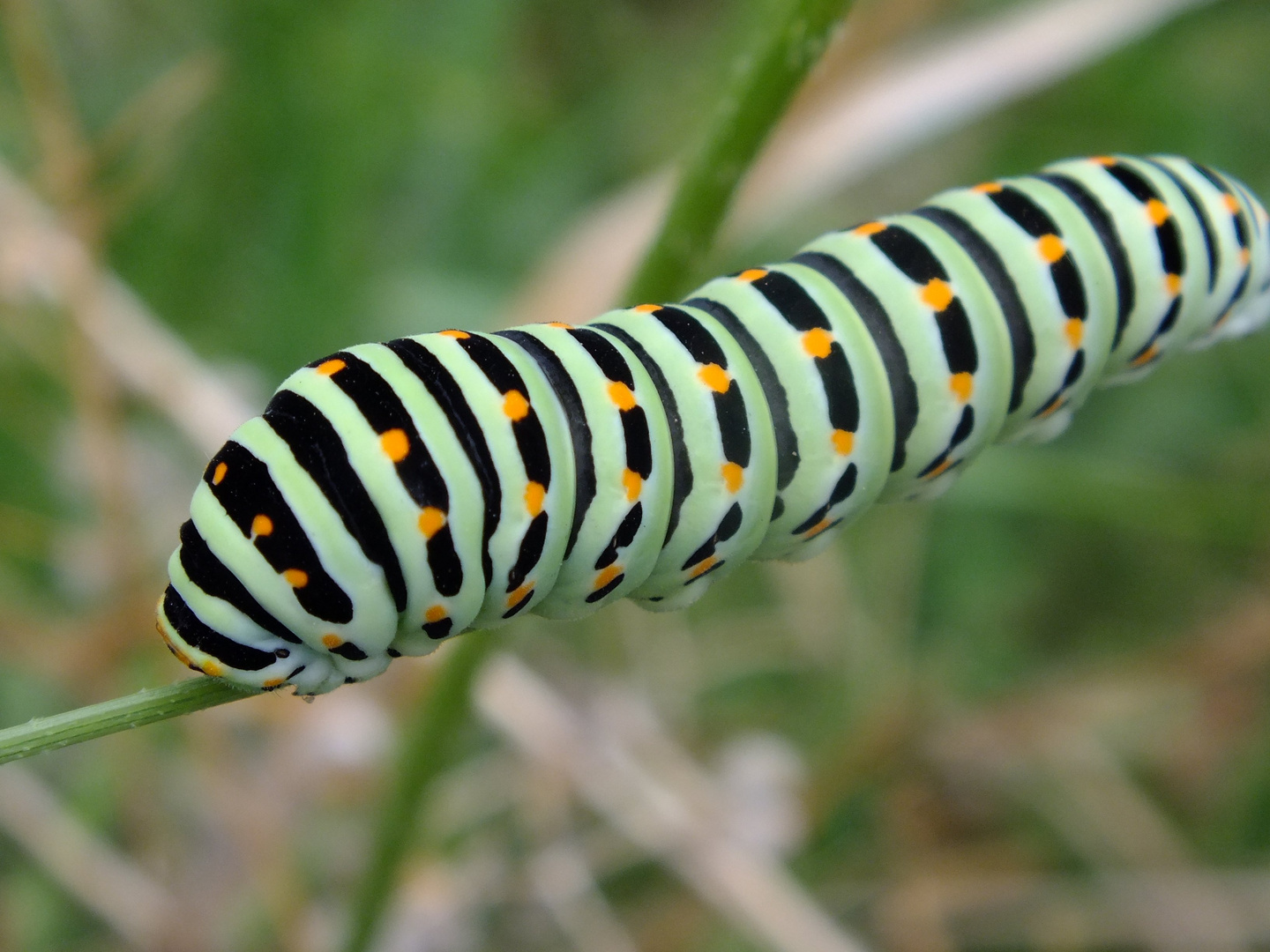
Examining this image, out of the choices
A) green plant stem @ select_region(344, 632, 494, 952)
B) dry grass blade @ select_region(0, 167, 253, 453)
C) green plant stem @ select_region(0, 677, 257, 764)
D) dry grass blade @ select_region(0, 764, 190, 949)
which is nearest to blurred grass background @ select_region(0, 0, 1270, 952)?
dry grass blade @ select_region(0, 764, 190, 949)

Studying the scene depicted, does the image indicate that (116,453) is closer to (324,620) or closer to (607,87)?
(324,620)

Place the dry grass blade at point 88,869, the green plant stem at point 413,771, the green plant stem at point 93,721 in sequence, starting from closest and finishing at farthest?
the green plant stem at point 93,721, the green plant stem at point 413,771, the dry grass blade at point 88,869

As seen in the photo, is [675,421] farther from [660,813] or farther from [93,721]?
[660,813]

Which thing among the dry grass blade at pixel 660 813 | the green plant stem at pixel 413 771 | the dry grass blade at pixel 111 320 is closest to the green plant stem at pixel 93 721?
the green plant stem at pixel 413 771

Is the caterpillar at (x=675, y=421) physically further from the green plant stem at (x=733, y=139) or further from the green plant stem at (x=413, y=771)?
the green plant stem at (x=413, y=771)

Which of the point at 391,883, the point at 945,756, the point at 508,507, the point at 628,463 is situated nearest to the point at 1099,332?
the point at 628,463

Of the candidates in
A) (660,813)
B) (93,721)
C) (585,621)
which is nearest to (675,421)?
(93,721)
